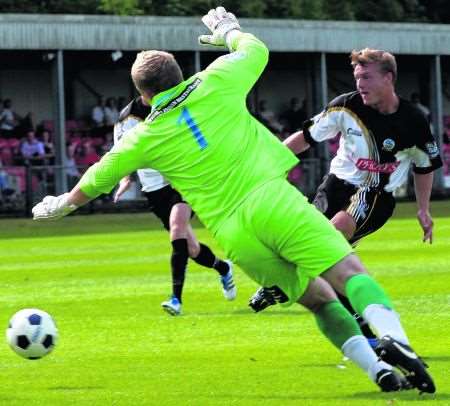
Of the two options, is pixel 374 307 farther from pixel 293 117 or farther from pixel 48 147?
pixel 293 117

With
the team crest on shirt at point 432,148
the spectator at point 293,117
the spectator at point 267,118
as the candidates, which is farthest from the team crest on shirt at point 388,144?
the spectator at point 293,117

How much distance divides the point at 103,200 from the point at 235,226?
2511 cm

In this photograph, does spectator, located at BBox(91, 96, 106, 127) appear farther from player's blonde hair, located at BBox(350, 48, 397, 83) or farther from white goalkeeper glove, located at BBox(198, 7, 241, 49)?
white goalkeeper glove, located at BBox(198, 7, 241, 49)

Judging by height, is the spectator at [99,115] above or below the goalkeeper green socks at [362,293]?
below

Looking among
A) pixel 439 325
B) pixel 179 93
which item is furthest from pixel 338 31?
pixel 179 93

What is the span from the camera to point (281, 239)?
7.17 metres

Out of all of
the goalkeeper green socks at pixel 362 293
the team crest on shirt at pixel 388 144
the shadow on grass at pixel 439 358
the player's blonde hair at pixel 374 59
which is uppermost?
the player's blonde hair at pixel 374 59

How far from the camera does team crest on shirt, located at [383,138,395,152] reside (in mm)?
9430

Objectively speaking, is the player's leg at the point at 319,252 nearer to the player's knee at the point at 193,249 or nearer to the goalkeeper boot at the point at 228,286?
the player's knee at the point at 193,249

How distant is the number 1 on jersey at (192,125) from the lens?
7.45m

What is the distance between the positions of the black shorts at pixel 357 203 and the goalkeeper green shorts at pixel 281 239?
2354 millimetres

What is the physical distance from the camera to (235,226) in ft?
24.1

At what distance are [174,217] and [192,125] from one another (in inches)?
217

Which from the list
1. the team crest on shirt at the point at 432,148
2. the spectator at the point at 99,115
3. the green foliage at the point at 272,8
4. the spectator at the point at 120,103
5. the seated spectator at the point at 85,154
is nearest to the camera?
the team crest on shirt at the point at 432,148
